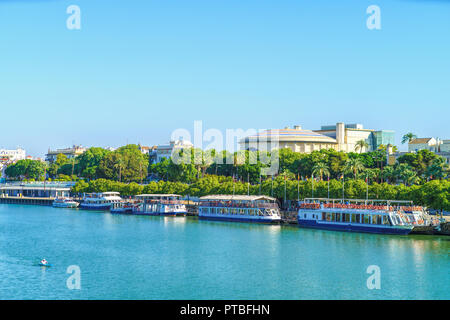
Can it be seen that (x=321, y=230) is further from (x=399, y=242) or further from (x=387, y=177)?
(x=387, y=177)

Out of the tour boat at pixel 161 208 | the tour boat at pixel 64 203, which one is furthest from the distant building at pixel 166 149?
the tour boat at pixel 161 208

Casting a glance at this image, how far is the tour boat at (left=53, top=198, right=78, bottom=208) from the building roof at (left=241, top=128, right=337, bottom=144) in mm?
44278

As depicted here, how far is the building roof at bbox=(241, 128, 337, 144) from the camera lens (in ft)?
409

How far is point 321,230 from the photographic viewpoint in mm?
58094

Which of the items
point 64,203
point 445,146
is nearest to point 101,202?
point 64,203

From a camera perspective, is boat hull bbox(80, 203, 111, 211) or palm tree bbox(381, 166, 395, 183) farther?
boat hull bbox(80, 203, 111, 211)

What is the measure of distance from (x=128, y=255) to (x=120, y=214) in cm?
4195

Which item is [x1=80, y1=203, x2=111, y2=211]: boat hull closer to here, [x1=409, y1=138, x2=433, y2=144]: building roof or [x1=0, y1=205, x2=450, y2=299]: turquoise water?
[x1=0, y1=205, x2=450, y2=299]: turquoise water

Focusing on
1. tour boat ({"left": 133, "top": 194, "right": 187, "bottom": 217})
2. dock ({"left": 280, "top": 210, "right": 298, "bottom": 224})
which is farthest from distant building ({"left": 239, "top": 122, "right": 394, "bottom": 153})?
dock ({"left": 280, "top": 210, "right": 298, "bottom": 224})

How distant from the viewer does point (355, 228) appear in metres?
55.5

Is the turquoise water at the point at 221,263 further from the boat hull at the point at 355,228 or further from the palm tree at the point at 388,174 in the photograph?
the palm tree at the point at 388,174

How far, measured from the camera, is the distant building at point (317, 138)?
124 m

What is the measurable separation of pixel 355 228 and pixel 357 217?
1148 millimetres

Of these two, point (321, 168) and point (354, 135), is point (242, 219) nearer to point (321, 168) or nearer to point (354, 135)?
point (321, 168)
